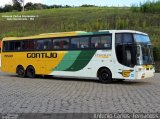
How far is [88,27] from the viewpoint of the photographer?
4772 centimetres

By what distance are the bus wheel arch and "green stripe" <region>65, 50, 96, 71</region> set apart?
991 mm

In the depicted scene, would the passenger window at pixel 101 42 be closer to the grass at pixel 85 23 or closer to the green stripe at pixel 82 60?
the green stripe at pixel 82 60

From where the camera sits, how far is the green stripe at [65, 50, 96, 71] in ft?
78.9

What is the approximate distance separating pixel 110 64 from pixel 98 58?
0.93m

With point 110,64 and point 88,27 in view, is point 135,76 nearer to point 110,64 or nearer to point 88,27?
point 110,64

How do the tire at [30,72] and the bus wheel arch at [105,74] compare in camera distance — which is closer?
the bus wheel arch at [105,74]

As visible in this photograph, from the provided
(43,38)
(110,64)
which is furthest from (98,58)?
(43,38)

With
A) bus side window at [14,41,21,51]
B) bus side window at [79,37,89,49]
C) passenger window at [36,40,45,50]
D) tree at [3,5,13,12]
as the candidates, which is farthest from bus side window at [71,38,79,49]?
tree at [3,5,13,12]

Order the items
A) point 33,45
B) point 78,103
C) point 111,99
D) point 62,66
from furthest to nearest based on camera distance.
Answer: point 33,45
point 62,66
point 111,99
point 78,103

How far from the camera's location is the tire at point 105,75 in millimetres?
23072

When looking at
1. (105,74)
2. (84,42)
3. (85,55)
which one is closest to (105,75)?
(105,74)

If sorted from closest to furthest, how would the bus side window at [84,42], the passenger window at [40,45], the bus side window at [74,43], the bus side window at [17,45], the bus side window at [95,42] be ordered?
1. the bus side window at [95,42]
2. the bus side window at [84,42]
3. the bus side window at [74,43]
4. the passenger window at [40,45]
5. the bus side window at [17,45]

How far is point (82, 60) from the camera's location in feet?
80.3

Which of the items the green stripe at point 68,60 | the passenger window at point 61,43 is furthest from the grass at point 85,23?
the green stripe at point 68,60
